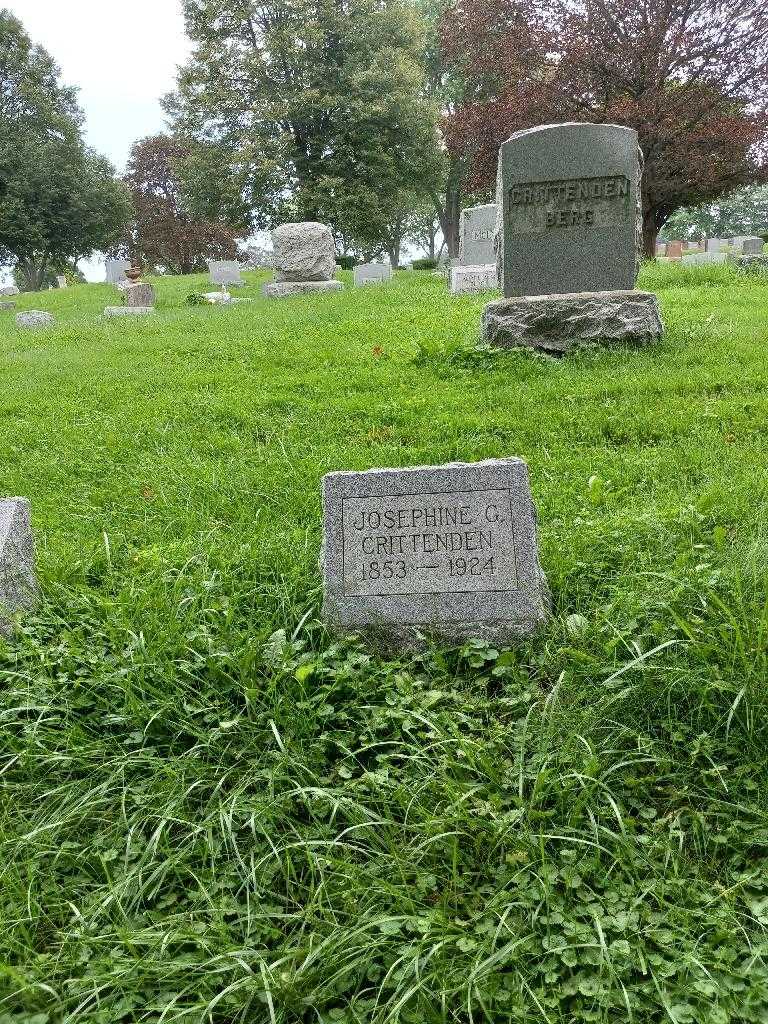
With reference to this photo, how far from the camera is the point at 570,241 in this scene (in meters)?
7.20

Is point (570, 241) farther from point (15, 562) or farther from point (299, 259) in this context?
point (299, 259)

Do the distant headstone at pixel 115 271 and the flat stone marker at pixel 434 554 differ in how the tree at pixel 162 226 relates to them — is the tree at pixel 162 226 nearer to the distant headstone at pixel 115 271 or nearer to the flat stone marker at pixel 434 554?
the distant headstone at pixel 115 271

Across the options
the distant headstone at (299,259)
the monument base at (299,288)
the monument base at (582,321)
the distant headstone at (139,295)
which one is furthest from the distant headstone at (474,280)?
the distant headstone at (139,295)

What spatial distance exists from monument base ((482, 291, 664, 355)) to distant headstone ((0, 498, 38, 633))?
4.83 metres

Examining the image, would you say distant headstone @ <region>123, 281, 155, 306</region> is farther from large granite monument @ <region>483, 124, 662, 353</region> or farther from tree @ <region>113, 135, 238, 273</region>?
tree @ <region>113, 135, 238, 273</region>

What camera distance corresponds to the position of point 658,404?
5.19 metres

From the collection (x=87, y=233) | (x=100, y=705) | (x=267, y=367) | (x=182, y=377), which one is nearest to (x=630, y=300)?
(x=267, y=367)

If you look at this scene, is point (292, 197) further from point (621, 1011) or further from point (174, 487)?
point (621, 1011)

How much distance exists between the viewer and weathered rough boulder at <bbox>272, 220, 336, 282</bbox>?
661 inches

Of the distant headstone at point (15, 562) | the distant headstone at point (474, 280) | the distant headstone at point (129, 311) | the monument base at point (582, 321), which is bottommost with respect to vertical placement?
the distant headstone at point (15, 562)

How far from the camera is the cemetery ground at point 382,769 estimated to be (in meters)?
1.81

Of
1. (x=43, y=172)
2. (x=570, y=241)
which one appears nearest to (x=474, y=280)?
(x=570, y=241)

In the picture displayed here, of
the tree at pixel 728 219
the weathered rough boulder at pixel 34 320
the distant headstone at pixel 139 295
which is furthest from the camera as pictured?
the tree at pixel 728 219

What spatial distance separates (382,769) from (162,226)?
44140mm
